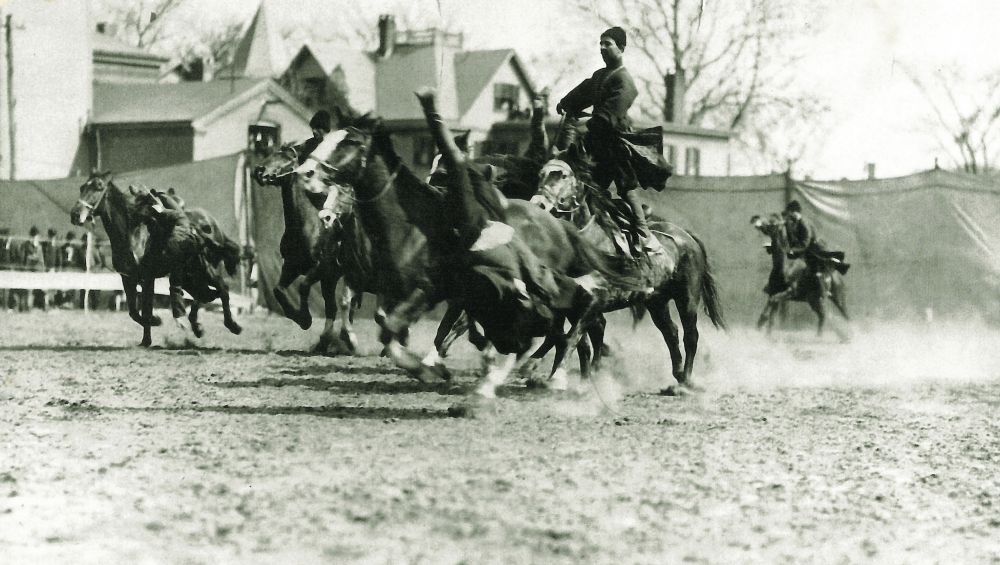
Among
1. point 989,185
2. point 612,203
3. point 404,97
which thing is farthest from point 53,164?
point 612,203

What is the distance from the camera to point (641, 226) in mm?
12656

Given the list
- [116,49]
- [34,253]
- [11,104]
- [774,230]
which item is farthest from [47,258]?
[116,49]

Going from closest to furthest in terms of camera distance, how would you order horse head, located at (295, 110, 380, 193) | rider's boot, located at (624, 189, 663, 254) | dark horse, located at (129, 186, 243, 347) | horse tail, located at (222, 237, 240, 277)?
horse head, located at (295, 110, 380, 193), rider's boot, located at (624, 189, 663, 254), dark horse, located at (129, 186, 243, 347), horse tail, located at (222, 237, 240, 277)

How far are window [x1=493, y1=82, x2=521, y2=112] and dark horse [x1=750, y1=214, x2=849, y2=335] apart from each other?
141 feet

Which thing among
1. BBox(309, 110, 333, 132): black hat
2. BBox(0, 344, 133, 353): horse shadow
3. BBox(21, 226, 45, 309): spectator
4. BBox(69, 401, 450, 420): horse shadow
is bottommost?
BBox(69, 401, 450, 420): horse shadow

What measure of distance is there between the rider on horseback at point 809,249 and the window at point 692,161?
139ft

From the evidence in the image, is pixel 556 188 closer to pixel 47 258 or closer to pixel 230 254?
pixel 230 254

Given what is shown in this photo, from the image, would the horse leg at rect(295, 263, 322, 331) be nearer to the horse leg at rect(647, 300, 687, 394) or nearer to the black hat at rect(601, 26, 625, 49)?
the horse leg at rect(647, 300, 687, 394)

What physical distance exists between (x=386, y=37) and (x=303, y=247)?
51.4 metres

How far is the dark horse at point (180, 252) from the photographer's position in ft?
58.2

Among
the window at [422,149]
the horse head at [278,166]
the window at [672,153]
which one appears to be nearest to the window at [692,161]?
the window at [672,153]

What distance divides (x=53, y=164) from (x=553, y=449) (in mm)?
47721

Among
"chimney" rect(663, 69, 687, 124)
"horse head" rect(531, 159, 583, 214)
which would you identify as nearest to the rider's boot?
"horse head" rect(531, 159, 583, 214)

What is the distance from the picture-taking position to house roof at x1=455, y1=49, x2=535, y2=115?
210 feet
